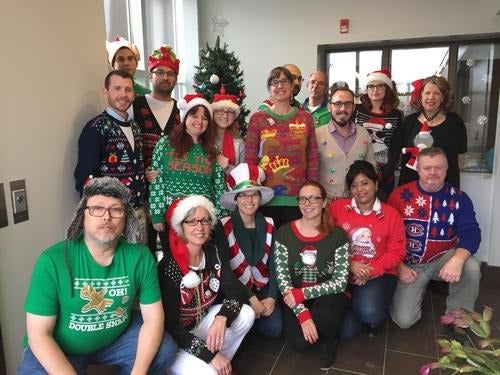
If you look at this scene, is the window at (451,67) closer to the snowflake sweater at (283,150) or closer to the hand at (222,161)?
the snowflake sweater at (283,150)

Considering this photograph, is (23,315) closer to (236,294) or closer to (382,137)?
(236,294)

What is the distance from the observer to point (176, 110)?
9.07ft

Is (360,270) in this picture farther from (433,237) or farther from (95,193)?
(95,193)

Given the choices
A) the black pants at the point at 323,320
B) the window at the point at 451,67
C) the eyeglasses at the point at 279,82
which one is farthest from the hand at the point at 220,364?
the window at the point at 451,67

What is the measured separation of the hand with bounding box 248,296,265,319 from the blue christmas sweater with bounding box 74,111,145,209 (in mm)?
848

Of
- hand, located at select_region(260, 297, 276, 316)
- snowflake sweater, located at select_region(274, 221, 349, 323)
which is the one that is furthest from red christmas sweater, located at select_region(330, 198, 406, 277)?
hand, located at select_region(260, 297, 276, 316)

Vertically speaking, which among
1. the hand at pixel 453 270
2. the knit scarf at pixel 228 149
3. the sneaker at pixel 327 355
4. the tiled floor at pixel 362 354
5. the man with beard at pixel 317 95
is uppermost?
the man with beard at pixel 317 95

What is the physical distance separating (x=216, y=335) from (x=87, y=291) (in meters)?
0.65

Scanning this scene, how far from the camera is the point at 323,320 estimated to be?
2.25 m

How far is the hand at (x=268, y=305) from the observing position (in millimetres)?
2371

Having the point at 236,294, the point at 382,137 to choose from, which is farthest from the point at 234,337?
the point at 382,137

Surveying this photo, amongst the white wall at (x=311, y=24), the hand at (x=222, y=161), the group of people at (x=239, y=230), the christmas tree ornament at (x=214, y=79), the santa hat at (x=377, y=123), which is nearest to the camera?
the group of people at (x=239, y=230)

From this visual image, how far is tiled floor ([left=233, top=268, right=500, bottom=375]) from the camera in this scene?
221 centimetres

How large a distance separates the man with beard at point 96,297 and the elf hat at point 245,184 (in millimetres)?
802
